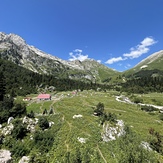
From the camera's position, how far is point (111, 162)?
26406 mm

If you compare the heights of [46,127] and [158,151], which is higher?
[46,127]

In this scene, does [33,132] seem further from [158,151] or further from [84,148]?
[158,151]

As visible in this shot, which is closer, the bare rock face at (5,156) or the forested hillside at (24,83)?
the bare rock face at (5,156)

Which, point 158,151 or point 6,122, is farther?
point 6,122

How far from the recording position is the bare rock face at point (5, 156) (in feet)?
83.3

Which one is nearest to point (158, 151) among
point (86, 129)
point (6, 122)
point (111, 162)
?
point (111, 162)

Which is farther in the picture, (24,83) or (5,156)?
(24,83)

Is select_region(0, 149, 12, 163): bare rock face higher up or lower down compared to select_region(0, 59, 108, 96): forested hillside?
lower down

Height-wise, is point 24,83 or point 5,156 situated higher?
point 24,83

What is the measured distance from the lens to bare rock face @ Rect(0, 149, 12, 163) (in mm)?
25394

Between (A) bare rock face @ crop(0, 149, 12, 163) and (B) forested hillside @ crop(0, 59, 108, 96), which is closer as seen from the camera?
(A) bare rock face @ crop(0, 149, 12, 163)

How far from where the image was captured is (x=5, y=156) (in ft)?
87.4

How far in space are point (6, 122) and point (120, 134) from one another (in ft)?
105

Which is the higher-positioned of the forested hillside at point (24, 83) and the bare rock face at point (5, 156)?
the forested hillside at point (24, 83)
